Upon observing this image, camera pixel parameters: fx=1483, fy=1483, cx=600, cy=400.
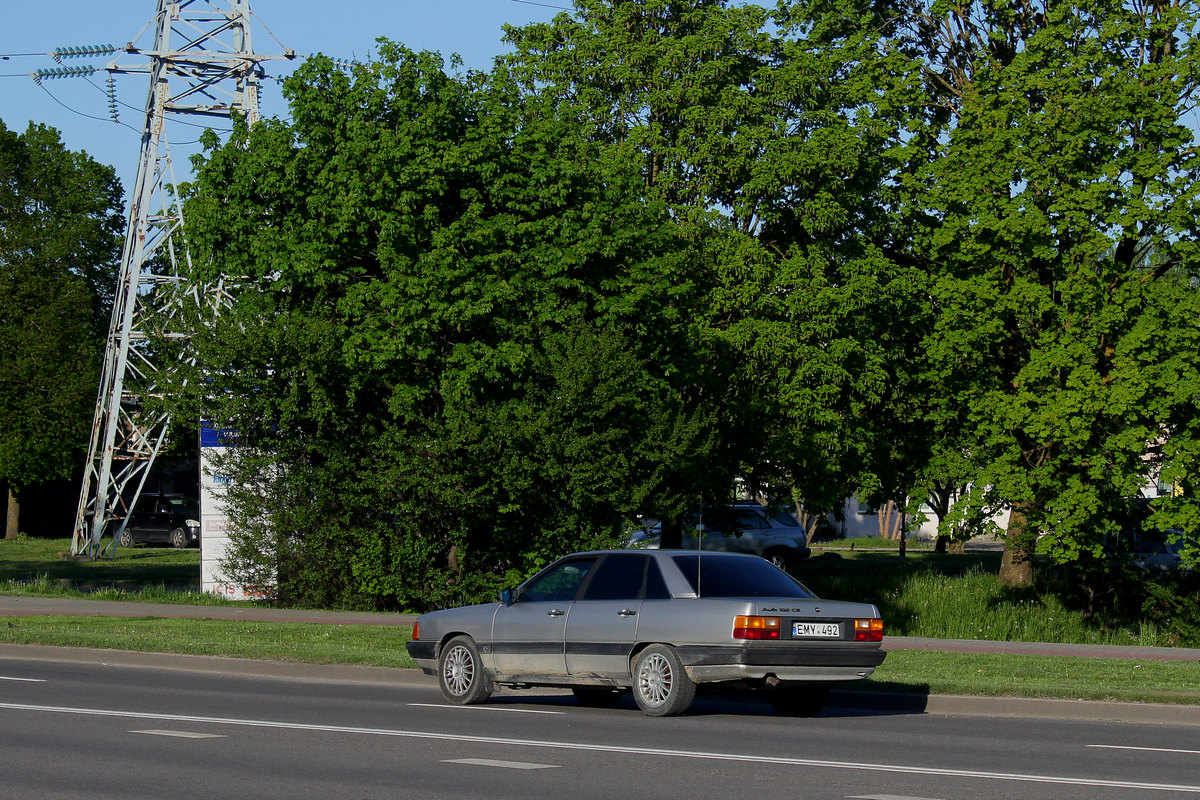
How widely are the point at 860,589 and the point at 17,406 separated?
125ft

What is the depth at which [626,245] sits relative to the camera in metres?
28.0

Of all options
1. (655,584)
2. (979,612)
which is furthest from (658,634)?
(979,612)

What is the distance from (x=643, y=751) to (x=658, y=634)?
237 centimetres

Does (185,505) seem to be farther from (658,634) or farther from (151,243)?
(658,634)

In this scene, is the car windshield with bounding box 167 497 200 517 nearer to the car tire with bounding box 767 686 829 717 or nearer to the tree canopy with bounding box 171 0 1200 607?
the tree canopy with bounding box 171 0 1200 607

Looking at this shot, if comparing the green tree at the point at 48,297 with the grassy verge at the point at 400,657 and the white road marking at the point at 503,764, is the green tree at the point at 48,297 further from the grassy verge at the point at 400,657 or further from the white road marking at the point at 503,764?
the white road marking at the point at 503,764

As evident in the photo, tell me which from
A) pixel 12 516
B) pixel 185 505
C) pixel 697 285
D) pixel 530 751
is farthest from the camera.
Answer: pixel 12 516

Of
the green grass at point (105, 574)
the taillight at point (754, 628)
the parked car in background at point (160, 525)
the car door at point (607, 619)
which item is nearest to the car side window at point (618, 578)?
the car door at point (607, 619)

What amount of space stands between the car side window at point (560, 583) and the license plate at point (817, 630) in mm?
2174

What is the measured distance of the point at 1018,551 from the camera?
109 ft

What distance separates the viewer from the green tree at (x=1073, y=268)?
98.1 ft

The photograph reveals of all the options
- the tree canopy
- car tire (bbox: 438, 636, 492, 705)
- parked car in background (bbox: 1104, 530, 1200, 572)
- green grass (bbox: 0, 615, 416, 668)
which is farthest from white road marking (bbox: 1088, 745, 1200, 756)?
parked car in background (bbox: 1104, 530, 1200, 572)

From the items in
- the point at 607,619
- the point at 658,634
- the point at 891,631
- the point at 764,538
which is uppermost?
the point at 764,538

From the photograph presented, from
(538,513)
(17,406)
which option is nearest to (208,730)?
(538,513)
